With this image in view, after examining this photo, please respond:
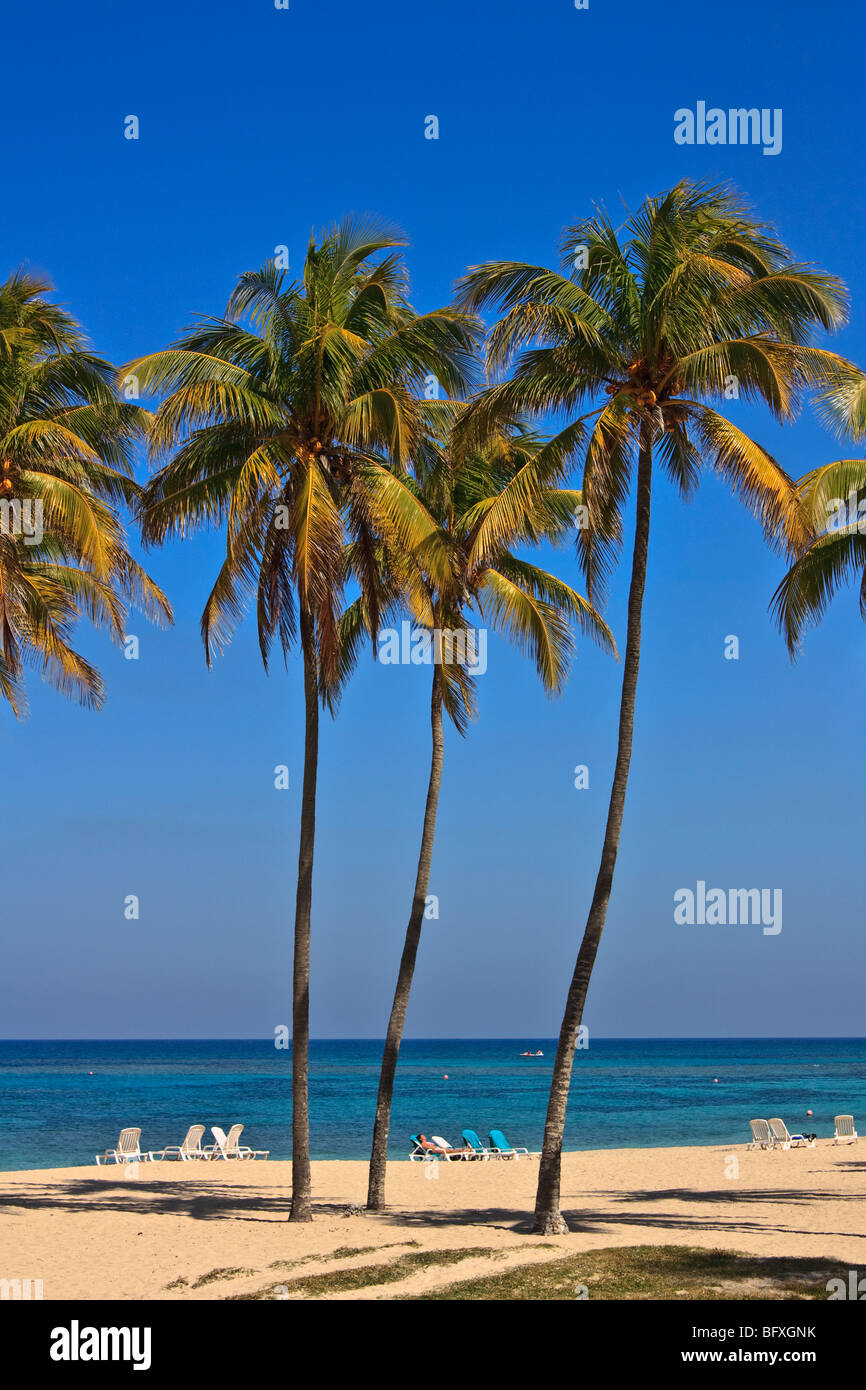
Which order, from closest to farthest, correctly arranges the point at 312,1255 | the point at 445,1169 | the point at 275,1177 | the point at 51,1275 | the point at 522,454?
the point at 51,1275
the point at 312,1255
the point at 522,454
the point at 275,1177
the point at 445,1169

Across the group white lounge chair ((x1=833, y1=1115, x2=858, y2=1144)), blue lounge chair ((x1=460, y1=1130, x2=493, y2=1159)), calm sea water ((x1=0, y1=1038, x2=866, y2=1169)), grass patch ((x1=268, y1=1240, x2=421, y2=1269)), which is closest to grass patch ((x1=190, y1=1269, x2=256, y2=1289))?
grass patch ((x1=268, y1=1240, x2=421, y2=1269))

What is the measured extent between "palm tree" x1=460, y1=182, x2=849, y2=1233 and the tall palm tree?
2.85 feet

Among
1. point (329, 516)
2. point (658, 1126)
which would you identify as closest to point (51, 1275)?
point (329, 516)

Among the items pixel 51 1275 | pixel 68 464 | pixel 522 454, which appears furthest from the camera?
pixel 522 454

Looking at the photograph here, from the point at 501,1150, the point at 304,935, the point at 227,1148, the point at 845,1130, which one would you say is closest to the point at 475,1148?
the point at 501,1150

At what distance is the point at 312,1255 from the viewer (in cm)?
1229

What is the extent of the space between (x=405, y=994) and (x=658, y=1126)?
35.2 meters

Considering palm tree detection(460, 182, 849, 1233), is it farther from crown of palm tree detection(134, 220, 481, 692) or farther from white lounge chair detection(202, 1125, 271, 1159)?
white lounge chair detection(202, 1125, 271, 1159)

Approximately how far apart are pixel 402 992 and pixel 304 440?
23.2 ft

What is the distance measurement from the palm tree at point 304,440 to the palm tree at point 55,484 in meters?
1.08

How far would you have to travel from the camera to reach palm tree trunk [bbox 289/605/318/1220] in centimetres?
1466

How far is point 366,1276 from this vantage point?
36.2ft

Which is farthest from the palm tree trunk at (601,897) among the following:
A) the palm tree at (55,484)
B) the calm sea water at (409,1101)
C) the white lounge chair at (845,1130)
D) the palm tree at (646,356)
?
the calm sea water at (409,1101)

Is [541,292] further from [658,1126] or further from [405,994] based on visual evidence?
[658,1126]
